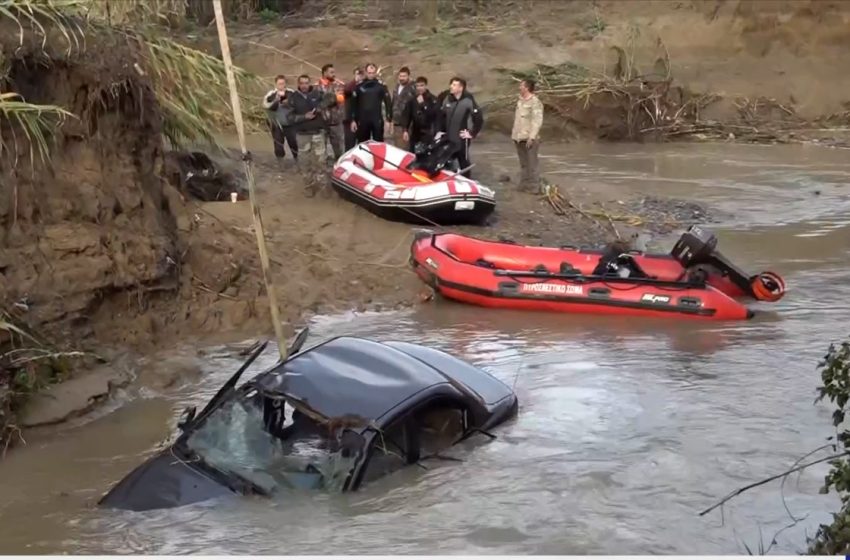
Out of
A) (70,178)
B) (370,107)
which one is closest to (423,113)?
(370,107)

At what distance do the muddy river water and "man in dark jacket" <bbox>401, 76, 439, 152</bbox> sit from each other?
413 cm

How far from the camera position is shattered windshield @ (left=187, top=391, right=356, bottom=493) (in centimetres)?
670

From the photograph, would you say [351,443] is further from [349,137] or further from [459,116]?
[349,137]

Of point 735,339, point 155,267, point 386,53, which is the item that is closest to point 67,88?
point 155,267

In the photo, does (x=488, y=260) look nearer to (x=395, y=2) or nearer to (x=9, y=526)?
(x=9, y=526)

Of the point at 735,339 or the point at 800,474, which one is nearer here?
the point at 800,474

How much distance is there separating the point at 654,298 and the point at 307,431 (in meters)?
6.10

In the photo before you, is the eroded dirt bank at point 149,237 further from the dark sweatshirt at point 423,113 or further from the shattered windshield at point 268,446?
the shattered windshield at point 268,446

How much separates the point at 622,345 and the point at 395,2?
21.5m

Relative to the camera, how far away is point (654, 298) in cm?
1212

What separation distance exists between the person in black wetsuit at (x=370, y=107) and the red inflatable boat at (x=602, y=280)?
3722mm

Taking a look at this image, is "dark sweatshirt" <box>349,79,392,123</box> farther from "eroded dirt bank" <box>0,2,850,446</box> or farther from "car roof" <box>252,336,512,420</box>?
"car roof" <box>252,336,512,420</box>

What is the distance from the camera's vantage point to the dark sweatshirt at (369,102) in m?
16.2

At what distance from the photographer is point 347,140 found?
16.7 m
